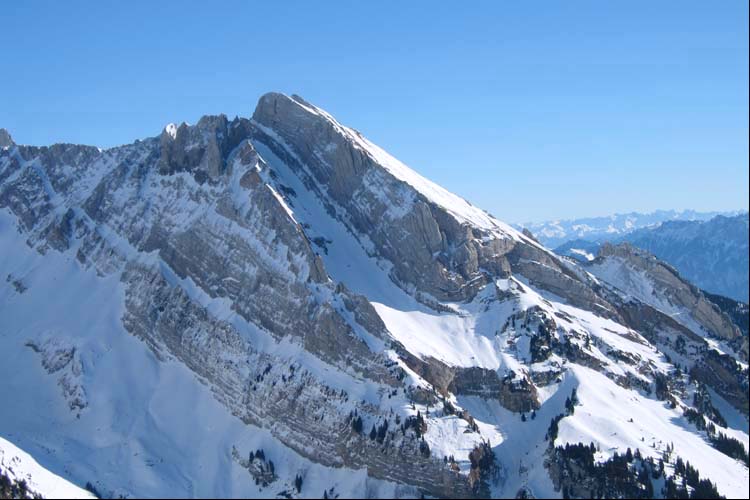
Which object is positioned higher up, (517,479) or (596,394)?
(596,394)

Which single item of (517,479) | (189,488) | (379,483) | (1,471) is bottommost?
(1,471)

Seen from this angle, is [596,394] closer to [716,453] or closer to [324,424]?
[716,453]

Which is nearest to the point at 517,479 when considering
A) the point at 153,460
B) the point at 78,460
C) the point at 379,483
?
the point at 379,483

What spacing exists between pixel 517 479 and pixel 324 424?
158 feet

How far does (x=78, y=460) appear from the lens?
611 feet

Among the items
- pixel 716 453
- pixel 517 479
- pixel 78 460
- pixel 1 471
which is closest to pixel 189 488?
pixel 78 460

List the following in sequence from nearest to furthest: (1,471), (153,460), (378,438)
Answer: (1,471), (378,438), (153,460)

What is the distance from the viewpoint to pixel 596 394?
198250mm

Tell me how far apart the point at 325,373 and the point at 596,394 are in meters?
71.8

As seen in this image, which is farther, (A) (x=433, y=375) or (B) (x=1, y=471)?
(A) (x=433, y=375)

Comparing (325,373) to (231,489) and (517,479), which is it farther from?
(517,479)

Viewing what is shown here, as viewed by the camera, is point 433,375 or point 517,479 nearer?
point 517,479

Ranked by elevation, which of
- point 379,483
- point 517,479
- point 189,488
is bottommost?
point 189,488

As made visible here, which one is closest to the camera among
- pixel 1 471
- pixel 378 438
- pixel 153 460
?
pixel 1 471
